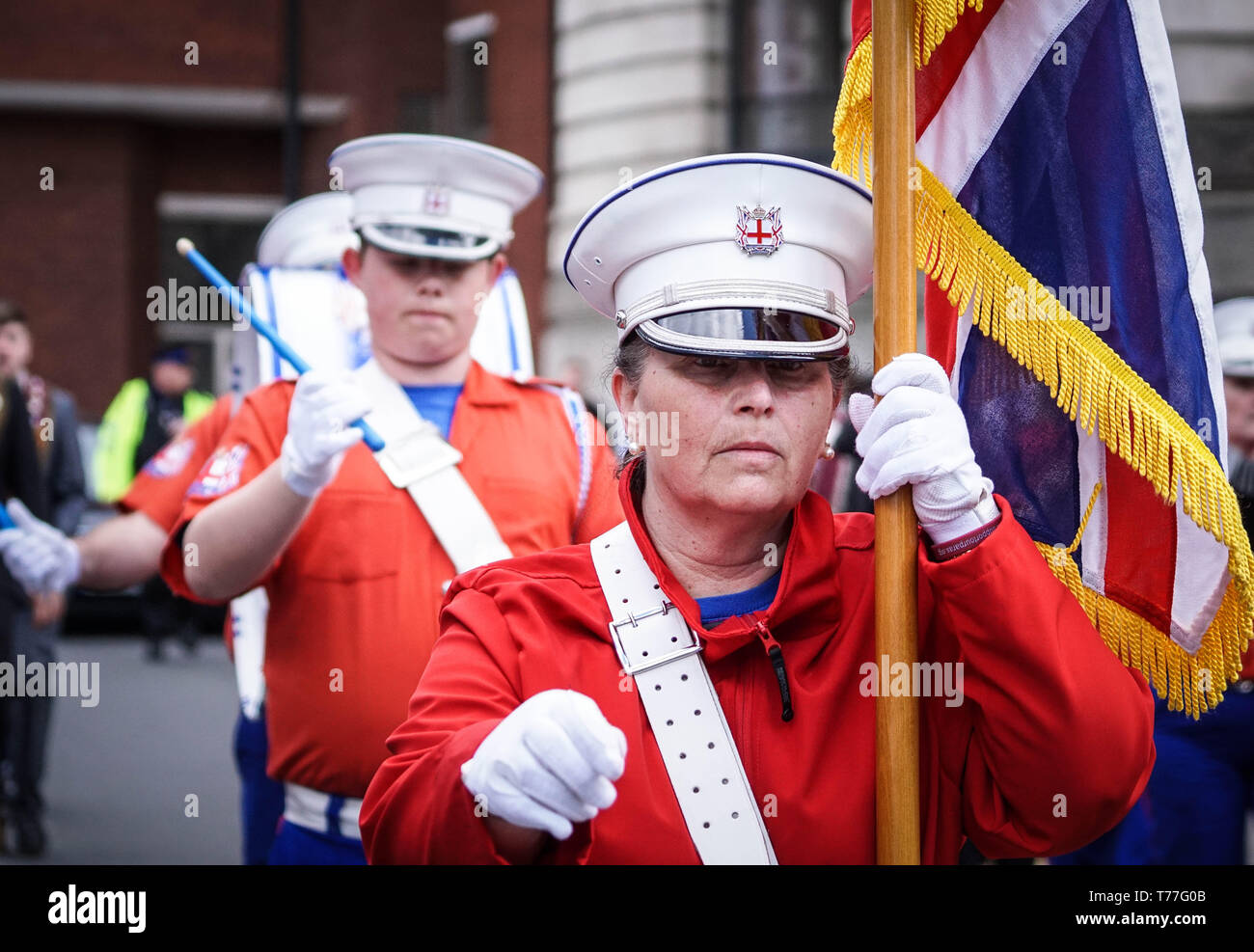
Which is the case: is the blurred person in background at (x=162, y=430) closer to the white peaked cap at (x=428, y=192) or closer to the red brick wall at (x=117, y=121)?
the white peaked cap at (x=428, y=192)

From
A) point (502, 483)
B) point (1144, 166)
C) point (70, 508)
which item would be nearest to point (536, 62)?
point (70, 508)

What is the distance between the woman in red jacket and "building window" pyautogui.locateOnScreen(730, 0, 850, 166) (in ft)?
37.1

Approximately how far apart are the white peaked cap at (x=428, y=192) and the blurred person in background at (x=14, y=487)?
333 cm

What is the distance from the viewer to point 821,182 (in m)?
2.24

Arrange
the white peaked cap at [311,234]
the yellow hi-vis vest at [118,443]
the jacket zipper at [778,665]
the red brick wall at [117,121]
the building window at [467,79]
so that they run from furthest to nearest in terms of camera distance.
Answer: the red brick wall at [117,121] → the building window at [467,79] → the yellow hi-vis vest at [118,443] → the white peaked cap at [311,234] → the jacket zipper at [778,665]

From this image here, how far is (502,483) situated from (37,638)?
3.87 meters

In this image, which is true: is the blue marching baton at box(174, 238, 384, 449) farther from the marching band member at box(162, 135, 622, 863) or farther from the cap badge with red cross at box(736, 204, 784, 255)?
the cap badge with red cross at box(736, 204, 784, 255)

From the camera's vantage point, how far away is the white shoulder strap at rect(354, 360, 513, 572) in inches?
131

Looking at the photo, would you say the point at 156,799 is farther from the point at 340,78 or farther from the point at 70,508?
the point at 340,78

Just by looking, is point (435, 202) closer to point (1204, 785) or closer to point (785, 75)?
point (1204, 785)

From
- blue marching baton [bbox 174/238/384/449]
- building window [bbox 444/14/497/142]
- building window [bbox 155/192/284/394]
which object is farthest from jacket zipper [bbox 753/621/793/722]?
building window [bbox 155/192/284/394]

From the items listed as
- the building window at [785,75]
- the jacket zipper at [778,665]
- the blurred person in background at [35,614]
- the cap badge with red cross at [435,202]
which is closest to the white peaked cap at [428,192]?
the cap badge with red cross at [435,202]

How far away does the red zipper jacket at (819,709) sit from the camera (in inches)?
79.7

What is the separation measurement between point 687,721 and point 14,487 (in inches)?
204
